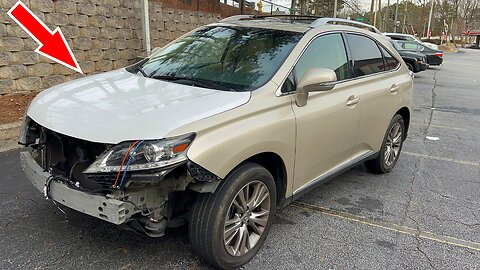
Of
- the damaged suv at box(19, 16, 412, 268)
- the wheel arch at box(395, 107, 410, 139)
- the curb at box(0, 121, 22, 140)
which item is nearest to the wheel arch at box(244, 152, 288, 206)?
the damaged suv at box(19, 16, 412, 268)

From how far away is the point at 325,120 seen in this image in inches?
141

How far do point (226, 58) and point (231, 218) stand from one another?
1.46 metres

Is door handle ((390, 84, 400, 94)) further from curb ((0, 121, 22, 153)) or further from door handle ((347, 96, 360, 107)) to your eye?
curb ((0, 121, 22, 153))

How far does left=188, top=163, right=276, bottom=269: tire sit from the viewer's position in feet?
8.82

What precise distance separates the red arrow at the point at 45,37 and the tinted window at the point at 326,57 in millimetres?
6008

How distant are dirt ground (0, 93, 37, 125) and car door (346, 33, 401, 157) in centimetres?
521

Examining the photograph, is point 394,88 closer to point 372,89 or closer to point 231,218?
point 372,89

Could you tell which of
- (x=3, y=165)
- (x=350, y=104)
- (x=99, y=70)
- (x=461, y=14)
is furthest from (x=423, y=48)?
(x=461, y=14)

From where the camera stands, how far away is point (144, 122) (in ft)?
8.31

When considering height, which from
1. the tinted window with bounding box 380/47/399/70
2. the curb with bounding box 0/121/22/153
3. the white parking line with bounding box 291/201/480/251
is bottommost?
the white parking line with bounding box 291/201/480/251

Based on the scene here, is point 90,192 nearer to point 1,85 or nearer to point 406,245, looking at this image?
point 406,245

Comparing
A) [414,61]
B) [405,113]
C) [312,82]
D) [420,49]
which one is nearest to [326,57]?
[312,82]

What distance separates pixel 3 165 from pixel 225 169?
136 inches

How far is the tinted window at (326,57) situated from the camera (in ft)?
11.5
